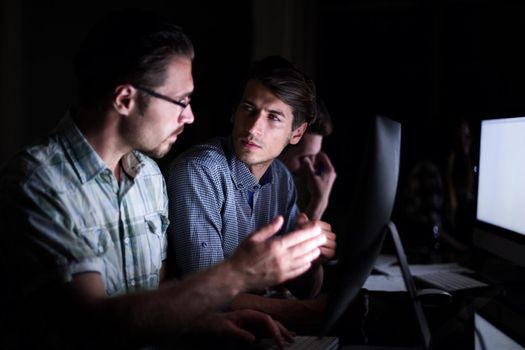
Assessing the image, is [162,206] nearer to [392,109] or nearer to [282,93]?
[282,93]

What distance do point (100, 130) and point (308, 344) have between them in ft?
2.06

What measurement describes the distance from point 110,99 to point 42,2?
7.09ft

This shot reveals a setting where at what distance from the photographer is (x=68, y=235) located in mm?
1048

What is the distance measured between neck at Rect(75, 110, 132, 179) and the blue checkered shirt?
38 cm

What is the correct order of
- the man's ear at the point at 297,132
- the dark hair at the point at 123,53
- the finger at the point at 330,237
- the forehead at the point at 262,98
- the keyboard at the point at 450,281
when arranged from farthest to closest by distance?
the man's ear at the point at 297,132
the forehead at the point at 262,98
the keyboard at the point at 450,281
the finger at the point at 330,237
the dark hair at the point at 123,53

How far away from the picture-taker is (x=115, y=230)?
127 centimetres

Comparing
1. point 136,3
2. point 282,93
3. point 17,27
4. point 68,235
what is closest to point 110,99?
point 68,235

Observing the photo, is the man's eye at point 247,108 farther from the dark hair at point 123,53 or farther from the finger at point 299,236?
the finger at point 299,236

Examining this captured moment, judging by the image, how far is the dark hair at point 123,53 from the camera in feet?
3.88

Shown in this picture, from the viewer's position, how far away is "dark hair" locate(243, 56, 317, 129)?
1.80 meters

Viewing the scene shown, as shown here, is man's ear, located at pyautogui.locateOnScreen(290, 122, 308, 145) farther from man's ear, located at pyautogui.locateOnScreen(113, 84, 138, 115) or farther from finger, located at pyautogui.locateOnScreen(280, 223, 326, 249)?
finger, located at pyautogui.locateOnScreen(280, 223, 326, 249)

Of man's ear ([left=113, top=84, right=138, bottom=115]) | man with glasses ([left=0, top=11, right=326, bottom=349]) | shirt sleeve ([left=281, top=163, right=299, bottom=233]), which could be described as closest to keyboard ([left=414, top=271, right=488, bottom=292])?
shirt sleeve ([left=281, top=163, right=299, bottom=233])

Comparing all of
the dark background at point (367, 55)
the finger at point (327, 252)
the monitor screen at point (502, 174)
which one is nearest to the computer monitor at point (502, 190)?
the monitor screen at point (502, 174)

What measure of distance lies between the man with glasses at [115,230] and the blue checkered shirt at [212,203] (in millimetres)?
83
